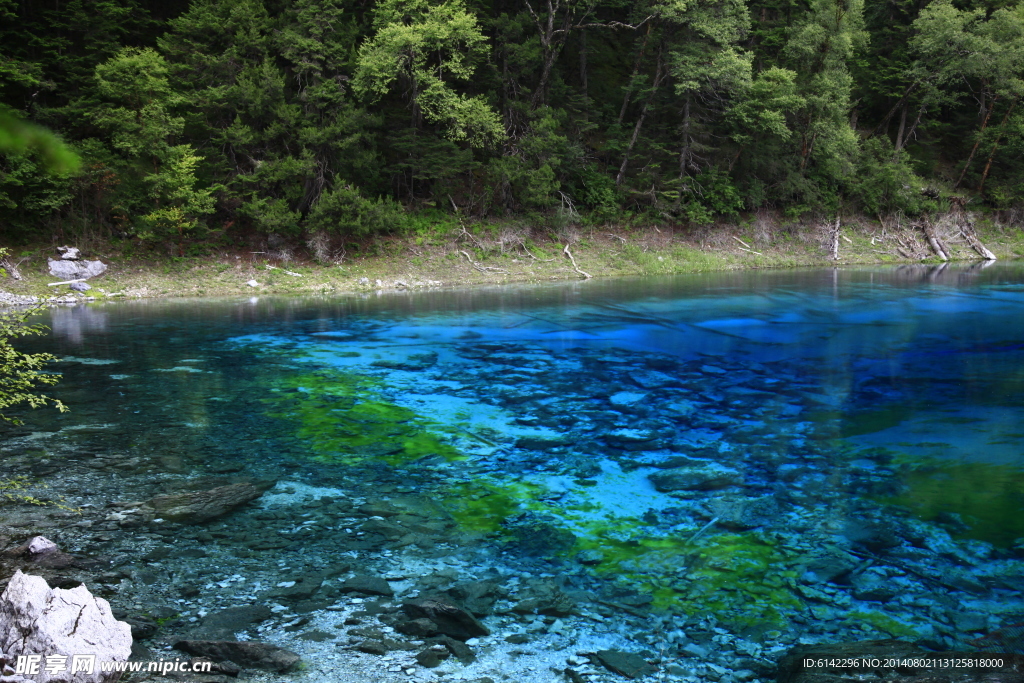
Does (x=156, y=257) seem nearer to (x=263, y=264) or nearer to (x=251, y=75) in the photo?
(x=263, y=264)

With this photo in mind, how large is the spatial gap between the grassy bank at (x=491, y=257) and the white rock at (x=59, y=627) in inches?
774

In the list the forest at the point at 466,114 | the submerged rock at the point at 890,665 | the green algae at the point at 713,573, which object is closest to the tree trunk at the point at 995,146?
the forest at the point at 466,114

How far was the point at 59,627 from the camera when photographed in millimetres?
3281

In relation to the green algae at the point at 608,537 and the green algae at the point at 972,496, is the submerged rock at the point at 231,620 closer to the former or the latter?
the green algae at the point at 608,537

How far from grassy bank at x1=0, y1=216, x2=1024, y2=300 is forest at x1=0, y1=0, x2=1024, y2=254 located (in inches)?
32.5

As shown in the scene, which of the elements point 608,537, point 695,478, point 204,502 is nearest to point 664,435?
point 695,478

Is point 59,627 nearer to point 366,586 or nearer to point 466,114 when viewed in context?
point 366,586

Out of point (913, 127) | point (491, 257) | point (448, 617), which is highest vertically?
point (913, 127)

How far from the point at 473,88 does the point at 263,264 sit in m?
11.3

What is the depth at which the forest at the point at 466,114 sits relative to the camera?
2286 centimetres

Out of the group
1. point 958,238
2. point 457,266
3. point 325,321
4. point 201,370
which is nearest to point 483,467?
point 201,370

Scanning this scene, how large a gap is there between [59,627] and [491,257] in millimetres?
23386

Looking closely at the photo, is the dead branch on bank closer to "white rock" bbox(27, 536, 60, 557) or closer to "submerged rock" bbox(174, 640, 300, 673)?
"white rock" bbox(27, 536, 60, 557)

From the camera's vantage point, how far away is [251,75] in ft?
80.6
